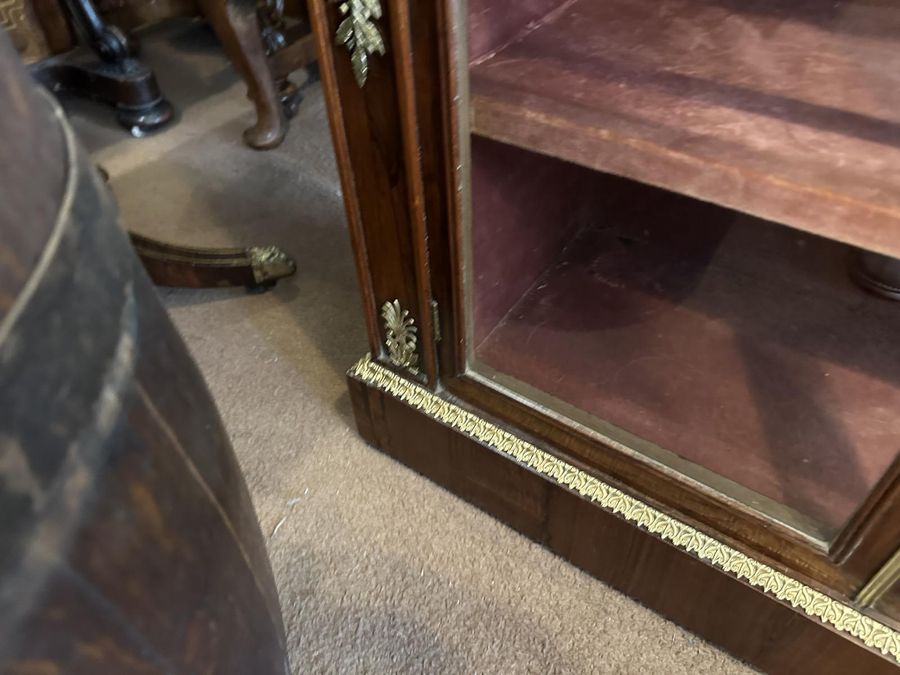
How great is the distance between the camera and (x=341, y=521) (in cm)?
88

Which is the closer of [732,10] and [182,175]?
[732,10]

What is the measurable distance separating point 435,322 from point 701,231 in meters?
0.43

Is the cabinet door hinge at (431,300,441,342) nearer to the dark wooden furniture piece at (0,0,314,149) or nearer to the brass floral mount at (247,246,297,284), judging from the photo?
the brass floral mount at (247,246,297,284)

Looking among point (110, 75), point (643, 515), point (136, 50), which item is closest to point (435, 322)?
point (643, 515)

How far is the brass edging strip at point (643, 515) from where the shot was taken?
628 millimetres

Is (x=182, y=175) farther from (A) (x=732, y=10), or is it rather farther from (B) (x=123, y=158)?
(A) (x=732, y=10)

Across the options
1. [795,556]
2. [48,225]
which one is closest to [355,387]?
[795,556]

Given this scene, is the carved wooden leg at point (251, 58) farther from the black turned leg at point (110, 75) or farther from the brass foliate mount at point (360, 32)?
the brass foliate mount at point (360, 32)

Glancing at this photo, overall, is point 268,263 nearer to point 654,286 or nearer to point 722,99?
point 654,286

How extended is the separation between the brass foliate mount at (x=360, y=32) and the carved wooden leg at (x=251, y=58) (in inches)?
34.0

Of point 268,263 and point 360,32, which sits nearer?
point 360,32

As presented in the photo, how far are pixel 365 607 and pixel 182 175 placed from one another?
970 mm

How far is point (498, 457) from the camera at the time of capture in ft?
2.57

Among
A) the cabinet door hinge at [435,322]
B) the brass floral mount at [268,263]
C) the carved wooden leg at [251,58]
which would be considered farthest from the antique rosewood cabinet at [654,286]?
the carved wooden leg at [251,58]
